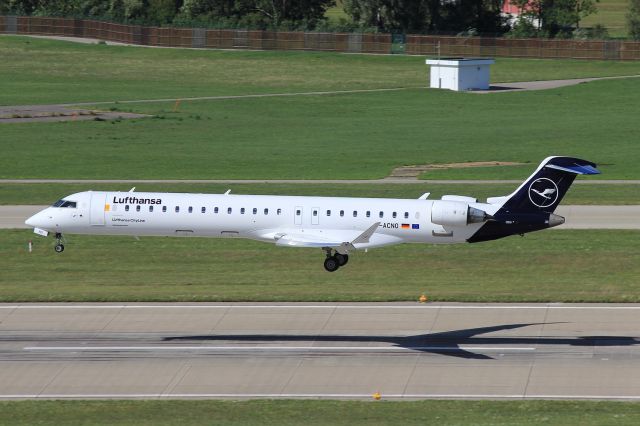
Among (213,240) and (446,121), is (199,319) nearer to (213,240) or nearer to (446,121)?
(213,240)

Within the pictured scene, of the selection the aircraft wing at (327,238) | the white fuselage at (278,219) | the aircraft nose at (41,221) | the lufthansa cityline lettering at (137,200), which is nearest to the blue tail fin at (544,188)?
the white fuselage at (278,219)

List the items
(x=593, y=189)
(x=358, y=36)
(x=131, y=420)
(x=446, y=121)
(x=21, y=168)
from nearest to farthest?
(x=131, y=420) → (x=593, y=189) → (x=21, y=168) → (x=446, y=121) → (x=358, y=36)

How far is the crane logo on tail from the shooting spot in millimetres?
58250

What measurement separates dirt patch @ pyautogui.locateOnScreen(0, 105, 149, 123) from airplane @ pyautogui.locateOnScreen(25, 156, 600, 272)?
69.0 m

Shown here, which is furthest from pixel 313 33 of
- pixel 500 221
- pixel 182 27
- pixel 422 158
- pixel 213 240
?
pixel 500 221

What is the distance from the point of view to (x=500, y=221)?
58.5 m

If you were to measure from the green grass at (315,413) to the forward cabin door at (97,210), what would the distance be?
15.1 meters

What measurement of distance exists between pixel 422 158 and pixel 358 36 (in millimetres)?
65987

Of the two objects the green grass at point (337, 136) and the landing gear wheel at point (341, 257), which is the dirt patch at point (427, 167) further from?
the landing gear wheel at point (341, 257)

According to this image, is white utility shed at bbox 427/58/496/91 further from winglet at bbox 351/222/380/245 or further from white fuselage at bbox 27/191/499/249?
winglet at bbox 351/222/380/245

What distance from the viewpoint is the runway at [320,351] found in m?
46.2

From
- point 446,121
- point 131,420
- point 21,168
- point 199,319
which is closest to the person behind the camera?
point 131,420

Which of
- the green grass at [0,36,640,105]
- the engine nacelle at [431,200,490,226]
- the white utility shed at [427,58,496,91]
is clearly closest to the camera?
the engine nacelle at [431,200,490,226]

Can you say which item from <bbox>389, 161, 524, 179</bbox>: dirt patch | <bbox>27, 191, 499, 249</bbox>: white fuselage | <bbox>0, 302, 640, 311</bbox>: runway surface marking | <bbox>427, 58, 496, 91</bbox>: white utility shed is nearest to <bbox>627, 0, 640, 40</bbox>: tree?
<bbox>427, 58, 496, 91</bbox>: white utility shed
